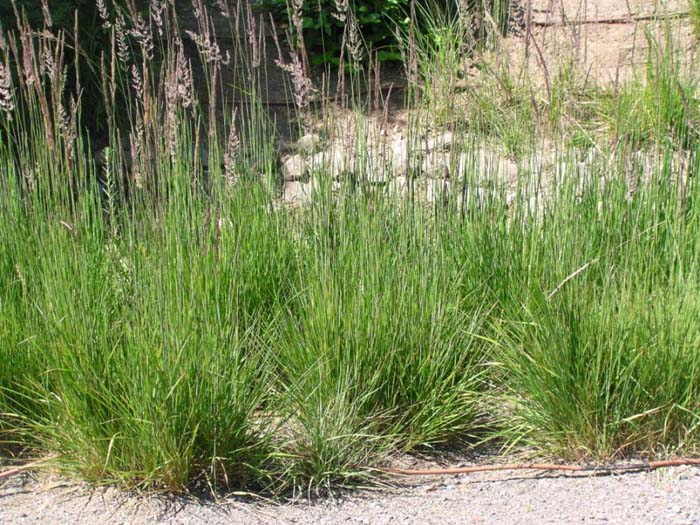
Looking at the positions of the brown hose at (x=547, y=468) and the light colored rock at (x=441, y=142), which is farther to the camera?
the light colored rock at (x=441, y=142)

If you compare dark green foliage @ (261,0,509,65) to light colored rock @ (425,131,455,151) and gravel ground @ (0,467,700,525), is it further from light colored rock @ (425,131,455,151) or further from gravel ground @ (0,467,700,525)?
gravel ground @ (0,467,700,525)

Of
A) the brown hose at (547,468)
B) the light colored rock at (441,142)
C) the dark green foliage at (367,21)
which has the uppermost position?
the dark green foliage at (367,21)

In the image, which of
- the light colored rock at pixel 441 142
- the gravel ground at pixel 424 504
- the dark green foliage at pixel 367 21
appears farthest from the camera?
the dark green foliage at pixel 367 21

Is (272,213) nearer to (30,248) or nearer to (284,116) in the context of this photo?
(30,248)

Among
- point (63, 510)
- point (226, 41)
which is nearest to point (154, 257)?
point (63, 510)

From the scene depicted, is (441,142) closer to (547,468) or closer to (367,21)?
(547,468)

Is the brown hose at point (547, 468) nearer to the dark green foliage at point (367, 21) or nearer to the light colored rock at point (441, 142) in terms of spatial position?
the light colored rock at point (441, 142)

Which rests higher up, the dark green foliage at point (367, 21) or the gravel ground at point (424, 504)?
the dark green foliage at point (367, 21)

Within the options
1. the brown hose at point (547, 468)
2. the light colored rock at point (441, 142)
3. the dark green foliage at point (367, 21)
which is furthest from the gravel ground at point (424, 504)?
the dark green foliage at point (367, 21)

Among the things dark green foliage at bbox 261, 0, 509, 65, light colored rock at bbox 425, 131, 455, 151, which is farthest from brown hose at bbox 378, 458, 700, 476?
dark green foliage at bbox 261, 0, 509, 65

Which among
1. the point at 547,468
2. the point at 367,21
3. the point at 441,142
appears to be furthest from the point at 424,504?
the point at 367,21

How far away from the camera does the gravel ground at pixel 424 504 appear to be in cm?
260

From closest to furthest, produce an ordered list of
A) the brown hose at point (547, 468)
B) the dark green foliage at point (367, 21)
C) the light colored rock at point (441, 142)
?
the brown hose at point (547, 468) → the light colored rock at point (441, 142) → the dark green foliage at point (367, 21)

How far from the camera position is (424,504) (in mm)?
2719
